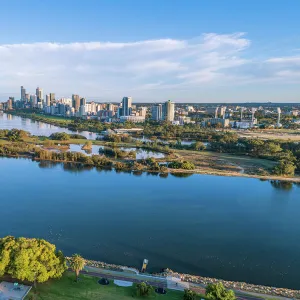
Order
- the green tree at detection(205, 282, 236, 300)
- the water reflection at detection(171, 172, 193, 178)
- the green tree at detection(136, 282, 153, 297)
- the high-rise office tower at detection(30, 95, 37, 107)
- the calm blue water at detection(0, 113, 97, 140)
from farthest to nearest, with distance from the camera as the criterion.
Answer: the high-rise office tower at detection(30, 95, 37, 107)
the calm blue water at detection(0, 113, 97, 140)
the water reflection at detection(171, 172, 193, 178)
the green tree at detection(136, 282, 153, 297)
the green tree at detection(205, 282, 236, 300)

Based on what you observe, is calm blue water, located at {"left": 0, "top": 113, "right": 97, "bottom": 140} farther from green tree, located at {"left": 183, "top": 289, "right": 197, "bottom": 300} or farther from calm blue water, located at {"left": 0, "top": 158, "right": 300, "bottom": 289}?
green tree, located at {"left": 183, "top": 289, "right": 197, "bottom": 300}

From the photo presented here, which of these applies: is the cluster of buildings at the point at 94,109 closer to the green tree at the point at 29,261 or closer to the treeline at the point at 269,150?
the treeline at the point at 269,150

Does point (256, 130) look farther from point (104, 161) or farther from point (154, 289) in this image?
point (154, 289)

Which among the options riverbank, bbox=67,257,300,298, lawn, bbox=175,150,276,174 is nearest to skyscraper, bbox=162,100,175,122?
lawn, bbox=175,150,276,174

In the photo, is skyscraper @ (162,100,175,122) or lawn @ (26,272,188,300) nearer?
lawn @ (26,272,188,300)

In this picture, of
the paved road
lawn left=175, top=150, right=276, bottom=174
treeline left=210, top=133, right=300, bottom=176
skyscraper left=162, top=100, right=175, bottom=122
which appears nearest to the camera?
the paved road

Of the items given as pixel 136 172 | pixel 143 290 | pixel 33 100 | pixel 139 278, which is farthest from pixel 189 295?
pixel 33 100

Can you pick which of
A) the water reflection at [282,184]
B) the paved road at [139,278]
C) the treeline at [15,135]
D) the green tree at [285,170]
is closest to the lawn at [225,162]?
the green tree at [285,170]
